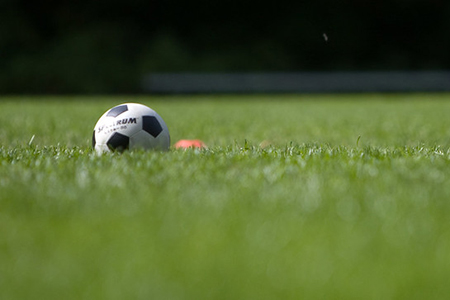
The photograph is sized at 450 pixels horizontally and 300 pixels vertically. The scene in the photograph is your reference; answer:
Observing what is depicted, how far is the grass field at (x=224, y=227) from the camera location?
5.52ft

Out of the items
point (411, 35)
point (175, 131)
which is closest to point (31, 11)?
point (411, 35)

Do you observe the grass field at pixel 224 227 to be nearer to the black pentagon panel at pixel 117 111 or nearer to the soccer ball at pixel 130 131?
the soccer ball at pixel 130 131

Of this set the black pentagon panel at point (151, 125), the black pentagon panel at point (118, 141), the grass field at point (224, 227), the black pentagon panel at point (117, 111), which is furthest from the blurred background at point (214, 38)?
the grass field at point (224, 227)

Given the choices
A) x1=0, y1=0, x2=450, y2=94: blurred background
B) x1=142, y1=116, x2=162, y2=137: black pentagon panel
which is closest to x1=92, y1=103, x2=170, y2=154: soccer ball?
x1=142, y1=116, x2=162, y2=137: black pentagon panel

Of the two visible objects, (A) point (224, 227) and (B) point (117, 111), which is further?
(B) point (117, 111)

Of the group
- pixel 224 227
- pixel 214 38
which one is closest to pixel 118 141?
pixel 224 227

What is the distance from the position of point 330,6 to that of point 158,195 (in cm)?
2813

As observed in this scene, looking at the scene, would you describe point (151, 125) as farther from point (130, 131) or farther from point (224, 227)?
point (224, 227)

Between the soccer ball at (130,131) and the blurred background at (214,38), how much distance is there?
67.4ft

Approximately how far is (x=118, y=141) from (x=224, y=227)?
2.07 m

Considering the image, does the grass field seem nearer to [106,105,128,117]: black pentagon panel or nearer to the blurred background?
[106,105,128,117]: black pentagon panel

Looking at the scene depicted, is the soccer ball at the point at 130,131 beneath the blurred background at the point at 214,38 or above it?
beneath

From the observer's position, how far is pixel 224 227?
6.97 ft

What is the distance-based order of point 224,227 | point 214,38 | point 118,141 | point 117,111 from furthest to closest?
point 214,38 < point 117,111 < point 118,141 < point 224,227
